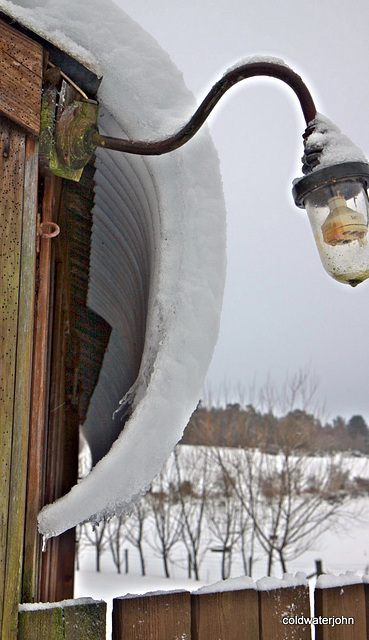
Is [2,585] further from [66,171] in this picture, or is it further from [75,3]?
[75,3]

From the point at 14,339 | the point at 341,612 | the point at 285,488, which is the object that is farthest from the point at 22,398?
the point at 285,488

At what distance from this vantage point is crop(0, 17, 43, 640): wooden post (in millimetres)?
1150

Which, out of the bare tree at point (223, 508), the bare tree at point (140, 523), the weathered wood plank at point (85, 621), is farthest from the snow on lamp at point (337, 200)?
the bare tree at point (140, 523)

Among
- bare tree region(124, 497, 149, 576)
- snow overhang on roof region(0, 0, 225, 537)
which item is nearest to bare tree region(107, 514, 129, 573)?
bare tree region(124, 497, 149, 576)

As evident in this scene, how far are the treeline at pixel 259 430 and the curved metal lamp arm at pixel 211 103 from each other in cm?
1283

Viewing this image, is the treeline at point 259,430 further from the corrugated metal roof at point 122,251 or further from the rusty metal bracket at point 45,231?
the rusty metal bracket at point 45,231

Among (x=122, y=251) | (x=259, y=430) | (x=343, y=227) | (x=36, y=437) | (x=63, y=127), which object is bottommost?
(x=36, y=437)

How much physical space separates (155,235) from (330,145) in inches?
18.9

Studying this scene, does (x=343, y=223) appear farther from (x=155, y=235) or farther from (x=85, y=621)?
(x=85, y=621)

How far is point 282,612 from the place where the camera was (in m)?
1.46

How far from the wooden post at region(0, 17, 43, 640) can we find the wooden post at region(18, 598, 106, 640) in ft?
0.10

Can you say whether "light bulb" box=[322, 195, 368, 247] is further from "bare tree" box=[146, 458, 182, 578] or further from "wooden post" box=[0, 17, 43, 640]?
"bare tree" box=[146, 458, 182, 578]

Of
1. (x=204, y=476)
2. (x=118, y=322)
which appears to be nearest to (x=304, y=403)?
(x=204, y=476)

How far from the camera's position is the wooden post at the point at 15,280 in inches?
45.3
